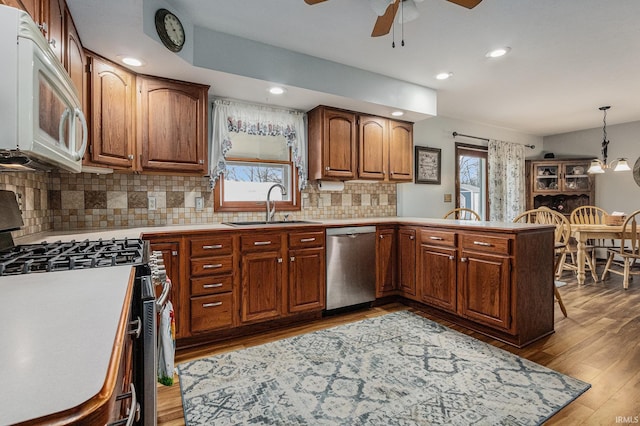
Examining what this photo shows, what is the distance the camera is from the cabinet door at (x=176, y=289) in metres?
2.37

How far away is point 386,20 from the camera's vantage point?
6.83 ft

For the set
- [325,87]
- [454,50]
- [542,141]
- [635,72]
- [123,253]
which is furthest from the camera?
[542,141]

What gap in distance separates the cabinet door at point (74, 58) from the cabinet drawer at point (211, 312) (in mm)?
1522

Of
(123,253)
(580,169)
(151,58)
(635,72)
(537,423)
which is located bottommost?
(537,423)

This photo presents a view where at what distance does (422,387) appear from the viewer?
74.9 inches

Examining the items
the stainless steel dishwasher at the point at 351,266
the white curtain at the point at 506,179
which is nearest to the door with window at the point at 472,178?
the white curtain at the point at 506,179

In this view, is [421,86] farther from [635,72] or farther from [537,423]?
[537,423]

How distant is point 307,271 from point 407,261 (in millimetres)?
1087

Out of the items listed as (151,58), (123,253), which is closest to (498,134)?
(151,58)

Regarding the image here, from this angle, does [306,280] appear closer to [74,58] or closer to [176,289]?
[176,289]

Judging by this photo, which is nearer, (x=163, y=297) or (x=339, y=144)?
(x=163, y=297)

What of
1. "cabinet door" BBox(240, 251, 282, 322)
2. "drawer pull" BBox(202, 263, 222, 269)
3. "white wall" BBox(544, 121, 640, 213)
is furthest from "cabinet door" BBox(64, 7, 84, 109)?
"white wall" BBox(544, 121, 640, 213)

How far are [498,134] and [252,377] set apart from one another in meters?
5.50

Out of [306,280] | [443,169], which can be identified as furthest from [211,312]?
[443,169]
